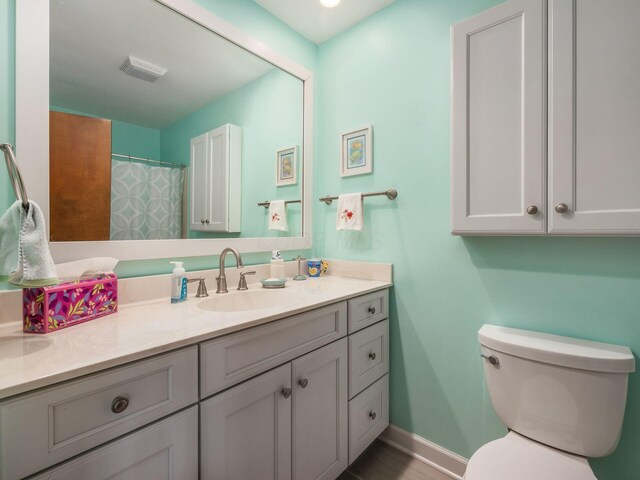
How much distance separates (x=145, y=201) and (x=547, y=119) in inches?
62.3

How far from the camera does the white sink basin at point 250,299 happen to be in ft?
4.47

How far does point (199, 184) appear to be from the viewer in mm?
1437

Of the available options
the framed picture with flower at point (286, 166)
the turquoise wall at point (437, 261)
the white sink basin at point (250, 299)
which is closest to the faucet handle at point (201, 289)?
the white sink basin at point (250, 299)

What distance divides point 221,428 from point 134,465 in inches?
8.9

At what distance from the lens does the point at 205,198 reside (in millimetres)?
1463

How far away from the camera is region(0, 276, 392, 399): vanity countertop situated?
0.61 meters

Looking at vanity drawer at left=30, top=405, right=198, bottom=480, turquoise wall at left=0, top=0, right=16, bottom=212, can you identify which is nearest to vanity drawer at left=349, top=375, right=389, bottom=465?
vanity drawer at left=30, top=405, right=198, bottom=480

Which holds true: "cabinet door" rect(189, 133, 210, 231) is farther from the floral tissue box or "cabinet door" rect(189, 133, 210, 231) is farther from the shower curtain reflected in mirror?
the floral tissue box

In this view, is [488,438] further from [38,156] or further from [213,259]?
[38,156]

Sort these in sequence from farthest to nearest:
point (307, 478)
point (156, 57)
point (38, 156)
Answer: point (156, 57) → point (307, 478) → point (38, 156)

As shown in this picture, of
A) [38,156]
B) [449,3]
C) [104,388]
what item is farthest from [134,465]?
[449,3]

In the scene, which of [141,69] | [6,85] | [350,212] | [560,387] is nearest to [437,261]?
[350,212]

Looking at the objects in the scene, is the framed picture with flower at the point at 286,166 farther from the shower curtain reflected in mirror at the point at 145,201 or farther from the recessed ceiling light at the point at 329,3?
the recessed ceiling light at the point at 329,3

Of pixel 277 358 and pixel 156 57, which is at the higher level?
pixel 156 57
